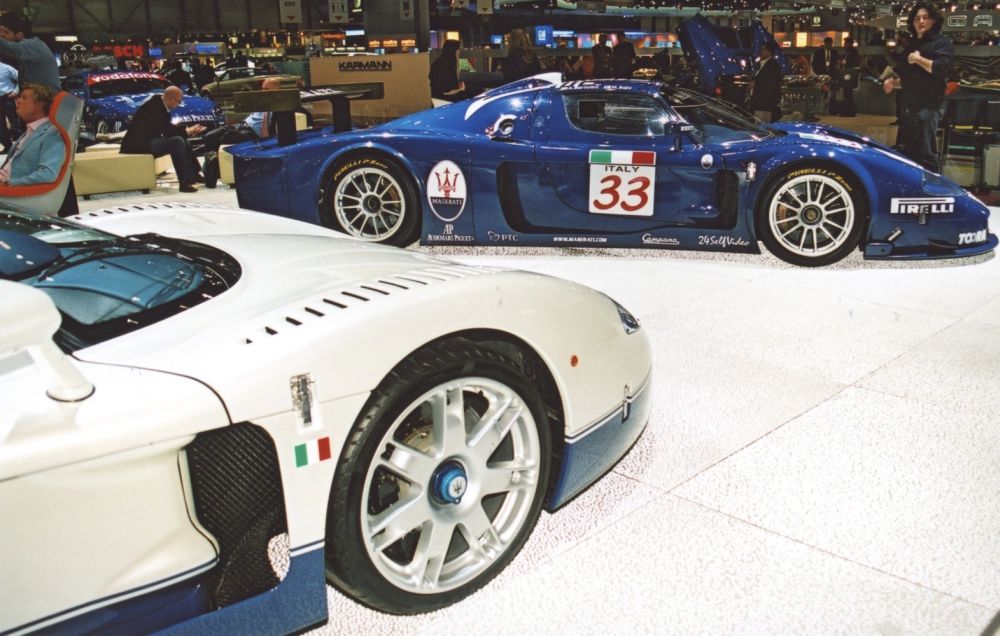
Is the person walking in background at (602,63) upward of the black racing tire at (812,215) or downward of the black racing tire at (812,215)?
upward

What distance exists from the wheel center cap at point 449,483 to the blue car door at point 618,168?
3.61m

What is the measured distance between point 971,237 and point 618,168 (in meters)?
2.14

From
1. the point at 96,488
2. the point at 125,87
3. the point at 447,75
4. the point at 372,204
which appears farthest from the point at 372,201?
the point at 125,87

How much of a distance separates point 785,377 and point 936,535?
3.99 feet

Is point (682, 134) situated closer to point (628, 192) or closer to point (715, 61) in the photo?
point (628, 192)

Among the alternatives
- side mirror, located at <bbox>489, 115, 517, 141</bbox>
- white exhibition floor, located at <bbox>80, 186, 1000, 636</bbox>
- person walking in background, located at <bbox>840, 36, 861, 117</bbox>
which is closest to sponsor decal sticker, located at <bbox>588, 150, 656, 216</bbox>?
side mirror, located at <bbox>489, 115, 517, 141</bbox>

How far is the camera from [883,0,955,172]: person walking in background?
21.4 ft

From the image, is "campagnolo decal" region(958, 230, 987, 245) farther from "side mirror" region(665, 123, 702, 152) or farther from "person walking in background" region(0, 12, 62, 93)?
"person walking in background" region(0, 12, 62, 93)

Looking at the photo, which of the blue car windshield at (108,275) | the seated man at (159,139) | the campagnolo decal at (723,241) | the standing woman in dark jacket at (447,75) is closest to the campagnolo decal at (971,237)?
the campagnolo decal at (723,241)

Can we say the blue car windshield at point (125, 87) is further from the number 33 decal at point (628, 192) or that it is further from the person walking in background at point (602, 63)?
the number 33 decal at point (628, 192)

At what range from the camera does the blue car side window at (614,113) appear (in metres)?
5.25

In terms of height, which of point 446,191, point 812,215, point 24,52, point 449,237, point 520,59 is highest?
point 24,52

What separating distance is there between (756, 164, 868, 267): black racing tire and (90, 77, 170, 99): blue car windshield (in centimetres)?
1170

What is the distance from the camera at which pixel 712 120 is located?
17.4ft
